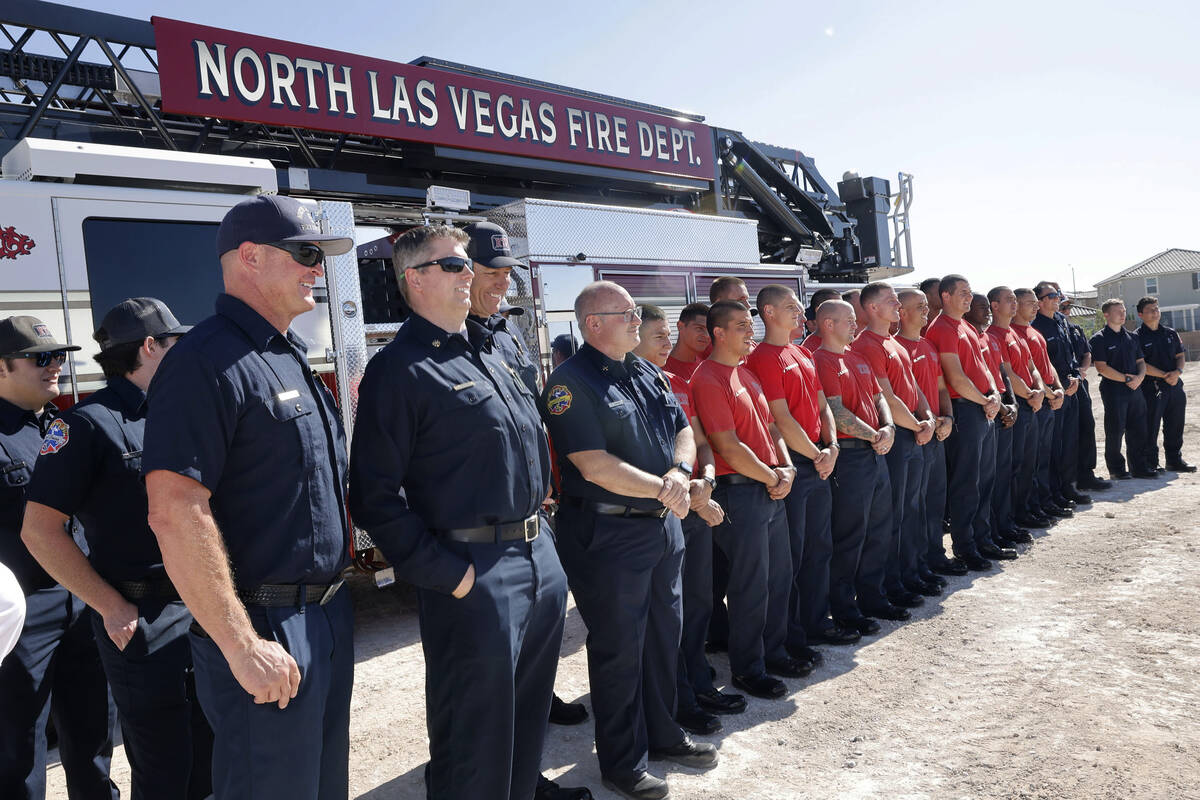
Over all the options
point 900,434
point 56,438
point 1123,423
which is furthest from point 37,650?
point 1123,423

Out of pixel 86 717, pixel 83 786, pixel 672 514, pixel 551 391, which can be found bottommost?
pixel 83 786

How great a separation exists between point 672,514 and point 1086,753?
6.07 ft

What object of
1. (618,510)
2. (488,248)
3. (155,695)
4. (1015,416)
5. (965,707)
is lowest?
(965,707)

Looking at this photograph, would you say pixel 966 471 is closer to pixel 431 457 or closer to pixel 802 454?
pixel 802 454

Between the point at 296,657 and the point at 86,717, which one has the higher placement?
the point at 296,657

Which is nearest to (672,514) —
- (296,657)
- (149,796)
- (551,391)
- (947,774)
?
(551,391)

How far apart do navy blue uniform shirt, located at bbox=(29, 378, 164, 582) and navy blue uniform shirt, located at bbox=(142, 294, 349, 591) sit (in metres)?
0.80

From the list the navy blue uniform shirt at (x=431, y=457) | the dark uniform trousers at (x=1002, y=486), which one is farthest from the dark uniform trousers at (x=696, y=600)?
the dark uniform trousers at (x=1002, y=486)

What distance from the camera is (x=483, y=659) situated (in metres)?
2.26

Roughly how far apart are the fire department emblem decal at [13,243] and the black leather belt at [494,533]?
282 cm

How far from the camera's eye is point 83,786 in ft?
8.91

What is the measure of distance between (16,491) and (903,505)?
474cm

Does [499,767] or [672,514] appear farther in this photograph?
[672,514]

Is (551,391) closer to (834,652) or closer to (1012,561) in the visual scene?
(834,652)
